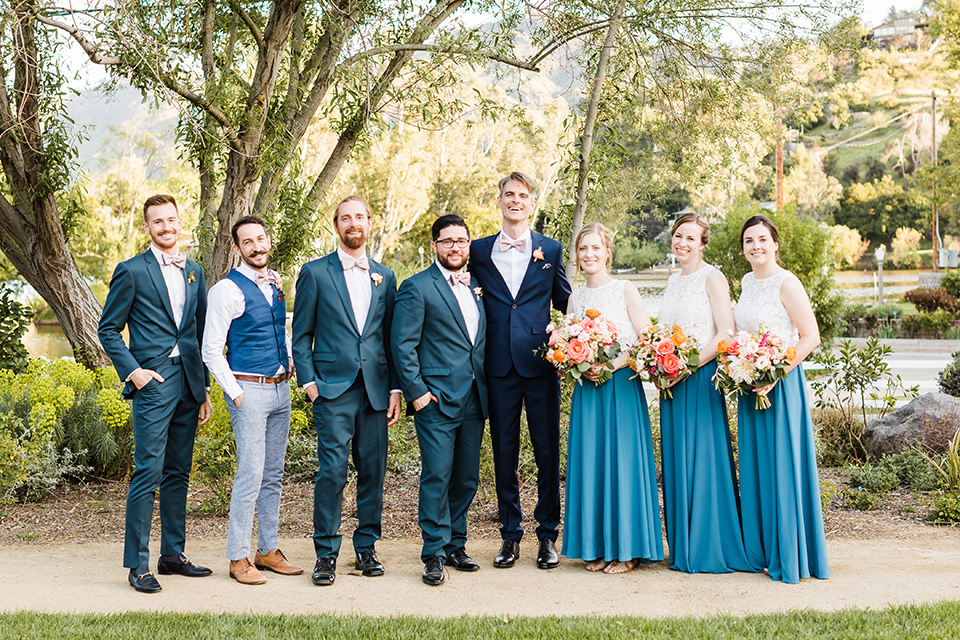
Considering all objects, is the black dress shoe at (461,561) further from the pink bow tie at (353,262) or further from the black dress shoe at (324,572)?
the pink bow tie at (353,262)

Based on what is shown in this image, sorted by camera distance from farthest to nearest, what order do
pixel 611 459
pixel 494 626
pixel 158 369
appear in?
pixel 611 459
pixel 158 369
pixel 494 626

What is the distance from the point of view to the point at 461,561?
15.6 ft

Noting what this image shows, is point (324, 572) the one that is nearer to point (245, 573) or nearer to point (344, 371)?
point (245, 573)

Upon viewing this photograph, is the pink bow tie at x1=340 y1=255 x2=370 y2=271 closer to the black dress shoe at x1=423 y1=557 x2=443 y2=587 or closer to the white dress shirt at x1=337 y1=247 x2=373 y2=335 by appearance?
the white dress shirt at x1=337 y1=247 x2=373 y2=335

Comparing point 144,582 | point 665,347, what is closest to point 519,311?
point 665,347

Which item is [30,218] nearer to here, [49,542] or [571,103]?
[49,542]

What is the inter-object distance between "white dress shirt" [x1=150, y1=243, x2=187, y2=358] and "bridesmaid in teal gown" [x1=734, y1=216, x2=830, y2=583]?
327cm

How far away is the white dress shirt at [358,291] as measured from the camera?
15.0 ft

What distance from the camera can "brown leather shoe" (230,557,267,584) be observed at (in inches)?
175

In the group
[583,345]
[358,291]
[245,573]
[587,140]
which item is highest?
[587,140]

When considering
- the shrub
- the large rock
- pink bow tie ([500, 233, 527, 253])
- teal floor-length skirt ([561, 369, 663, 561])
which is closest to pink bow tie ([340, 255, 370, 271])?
pink bow tie ([500, 233, 527, 253])

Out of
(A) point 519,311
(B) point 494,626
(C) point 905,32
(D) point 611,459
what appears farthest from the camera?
(C) point 905,32

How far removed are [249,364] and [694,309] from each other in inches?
102

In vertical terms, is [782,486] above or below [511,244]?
below
